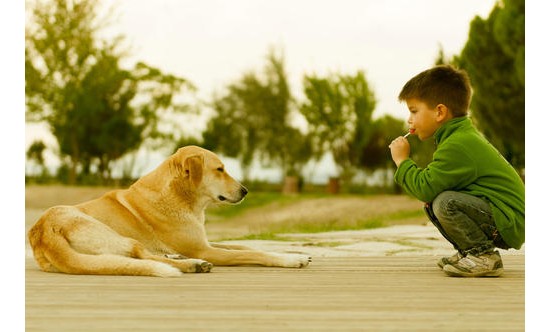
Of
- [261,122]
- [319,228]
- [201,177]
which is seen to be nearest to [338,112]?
[261,122]

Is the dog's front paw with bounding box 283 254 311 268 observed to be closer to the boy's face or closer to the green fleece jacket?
the green fleece jacket

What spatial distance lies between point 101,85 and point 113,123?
163cm

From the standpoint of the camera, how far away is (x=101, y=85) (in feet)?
83.0

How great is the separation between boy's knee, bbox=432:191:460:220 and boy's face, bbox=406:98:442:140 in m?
0.35

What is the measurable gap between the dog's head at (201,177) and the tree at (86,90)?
20186 millimetres

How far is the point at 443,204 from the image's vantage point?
3.54 meters

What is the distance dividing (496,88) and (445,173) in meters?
18.0

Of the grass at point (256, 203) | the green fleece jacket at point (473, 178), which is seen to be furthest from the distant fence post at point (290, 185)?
the green fleece jacket at point (473, 178)

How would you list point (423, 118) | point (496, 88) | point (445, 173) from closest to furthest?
point (445, 173) → point (423, 118) → point (496, 88)

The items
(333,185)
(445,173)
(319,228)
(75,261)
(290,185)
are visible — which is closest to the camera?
(445,173)

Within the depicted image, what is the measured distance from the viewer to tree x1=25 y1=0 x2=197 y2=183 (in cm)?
2375

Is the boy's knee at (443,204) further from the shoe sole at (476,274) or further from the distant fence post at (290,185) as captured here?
the distant fence post at (290,185)

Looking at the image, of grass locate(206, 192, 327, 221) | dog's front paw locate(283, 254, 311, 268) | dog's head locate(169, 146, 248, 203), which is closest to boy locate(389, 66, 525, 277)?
dog's front paw locate(283, 254, 311, 268)

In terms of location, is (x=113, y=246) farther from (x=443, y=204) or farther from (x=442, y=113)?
(x=442, y=113)
